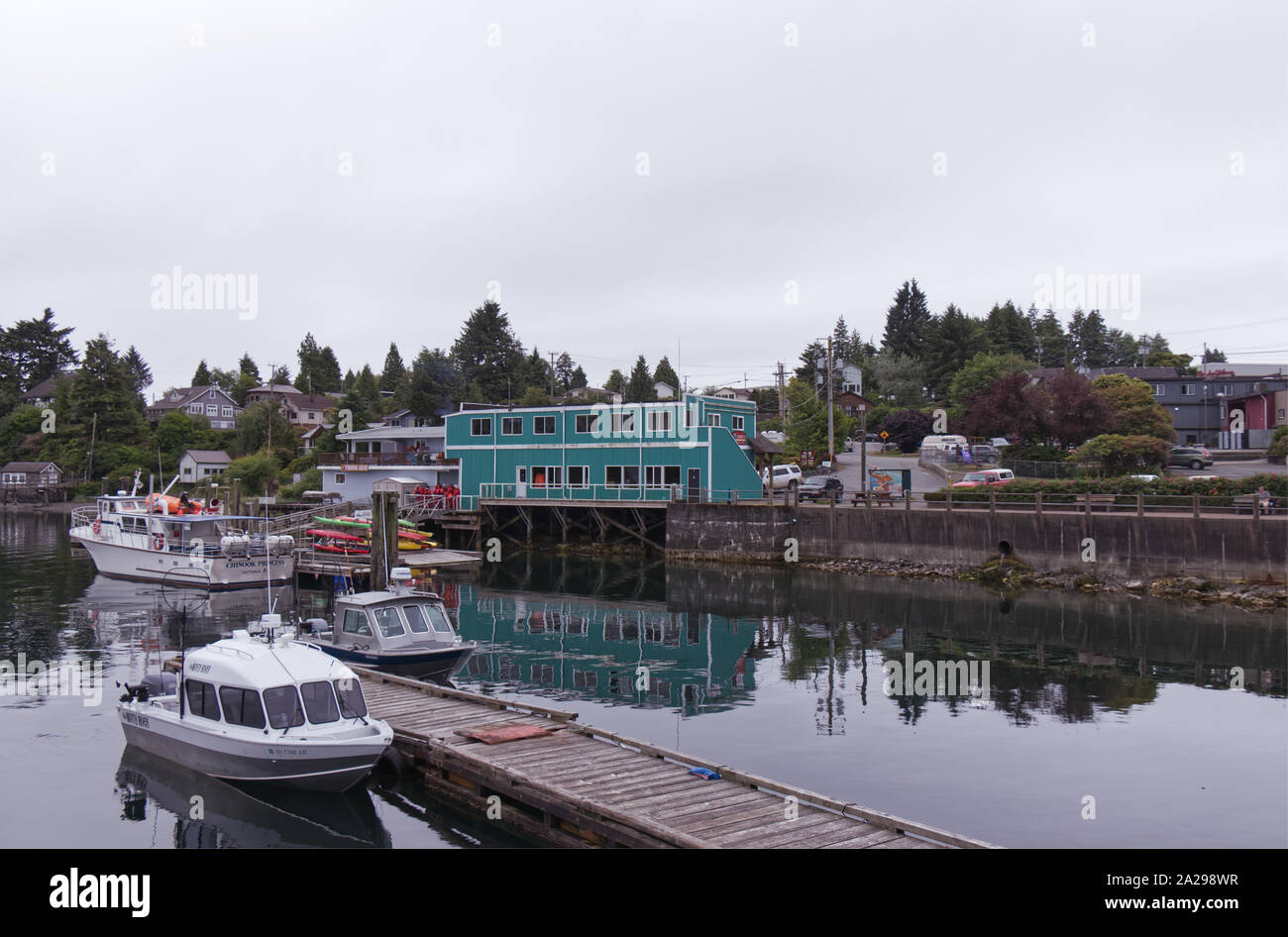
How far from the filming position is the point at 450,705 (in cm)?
1989

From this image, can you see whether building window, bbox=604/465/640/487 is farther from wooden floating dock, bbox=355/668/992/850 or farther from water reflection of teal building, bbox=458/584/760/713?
wooden floating dock, bbox=355/668/992/850

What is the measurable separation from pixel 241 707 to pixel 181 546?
3265 centimetres

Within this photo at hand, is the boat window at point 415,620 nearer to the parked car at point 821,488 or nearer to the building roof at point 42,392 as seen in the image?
the parked car at point 821,488

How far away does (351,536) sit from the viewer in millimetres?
51469

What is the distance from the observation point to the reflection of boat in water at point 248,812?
15.8 m

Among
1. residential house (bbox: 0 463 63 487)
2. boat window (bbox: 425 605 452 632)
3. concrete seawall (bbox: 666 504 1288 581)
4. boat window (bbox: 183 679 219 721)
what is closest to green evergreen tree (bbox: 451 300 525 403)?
residential house (bbox: 0 463 63 487)

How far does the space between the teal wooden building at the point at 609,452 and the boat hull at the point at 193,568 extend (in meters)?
19.0

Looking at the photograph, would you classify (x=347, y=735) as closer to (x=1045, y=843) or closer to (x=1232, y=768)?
(x=1045, y=843)

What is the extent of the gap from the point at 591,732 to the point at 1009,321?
11717 centimetres

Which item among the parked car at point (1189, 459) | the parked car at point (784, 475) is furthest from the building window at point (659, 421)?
the parked car at point (1189, 459)

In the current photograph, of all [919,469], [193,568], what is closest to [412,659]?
[193,568]

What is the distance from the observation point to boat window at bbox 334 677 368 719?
55.5 feet
